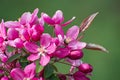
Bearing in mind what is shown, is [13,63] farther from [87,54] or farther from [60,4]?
[60,4]

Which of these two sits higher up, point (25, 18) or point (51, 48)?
point (25, 18)

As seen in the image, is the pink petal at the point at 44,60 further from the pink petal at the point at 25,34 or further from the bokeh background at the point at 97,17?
the bokeh background at the point at 97,17

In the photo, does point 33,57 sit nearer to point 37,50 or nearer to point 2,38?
point 37,50

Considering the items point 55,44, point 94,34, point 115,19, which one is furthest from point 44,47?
point 115,19

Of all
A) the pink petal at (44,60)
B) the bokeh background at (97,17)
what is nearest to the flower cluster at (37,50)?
the pink petal at (44,60)

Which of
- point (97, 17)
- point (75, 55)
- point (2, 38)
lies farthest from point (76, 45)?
point (97, 17)

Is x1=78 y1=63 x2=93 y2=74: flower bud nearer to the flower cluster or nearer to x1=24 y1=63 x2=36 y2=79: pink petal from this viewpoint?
the flower cluster

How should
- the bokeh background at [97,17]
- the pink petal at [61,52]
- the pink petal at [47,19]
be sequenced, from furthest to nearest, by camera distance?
the bokeh background at [97,17], the pink petal at [47,19], the pink petal at [61,52]
